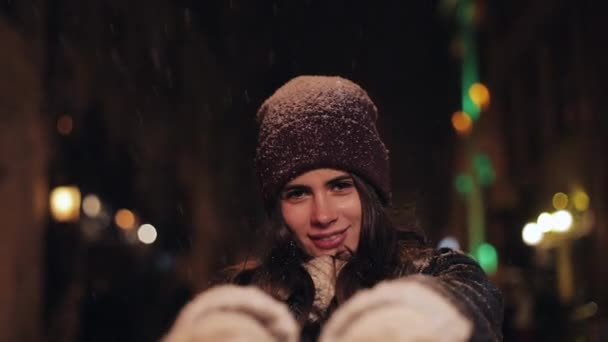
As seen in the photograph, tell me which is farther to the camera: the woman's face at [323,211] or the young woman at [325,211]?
the woman's face at [323,211]

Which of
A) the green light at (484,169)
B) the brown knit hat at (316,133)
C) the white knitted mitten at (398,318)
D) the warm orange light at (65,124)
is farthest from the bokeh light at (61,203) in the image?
the green light at (484,169)

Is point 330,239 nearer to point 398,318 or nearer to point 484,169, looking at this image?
point 398,318

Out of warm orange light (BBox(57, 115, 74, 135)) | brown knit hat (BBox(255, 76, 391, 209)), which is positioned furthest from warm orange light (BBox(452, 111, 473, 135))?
brown knit hat (BBox(255, 76, 391, 209))

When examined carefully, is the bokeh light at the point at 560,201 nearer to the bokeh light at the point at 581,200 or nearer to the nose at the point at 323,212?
the bokeh light at the point at 581,200

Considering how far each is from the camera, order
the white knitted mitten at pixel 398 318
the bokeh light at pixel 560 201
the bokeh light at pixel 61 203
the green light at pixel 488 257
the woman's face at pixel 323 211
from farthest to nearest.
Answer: the green light at pixel 488 257 → the bokeh light at pixel 560 201 → the bokeh light at pixel 61 203 → the woman's face at pixel 323 211 → the white knitted mitten at pixel 398 318

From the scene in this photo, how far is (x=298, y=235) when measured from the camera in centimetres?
268

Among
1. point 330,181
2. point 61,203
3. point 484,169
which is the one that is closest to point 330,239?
point 330,181

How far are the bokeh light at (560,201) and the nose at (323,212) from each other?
60.7ft

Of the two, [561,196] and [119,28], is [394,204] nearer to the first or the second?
[119,28]

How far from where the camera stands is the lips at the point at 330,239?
8.45 ft

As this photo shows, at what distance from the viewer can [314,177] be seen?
2.65m

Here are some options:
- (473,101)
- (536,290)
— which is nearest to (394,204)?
(536,290)

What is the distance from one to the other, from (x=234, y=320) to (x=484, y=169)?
32968mm

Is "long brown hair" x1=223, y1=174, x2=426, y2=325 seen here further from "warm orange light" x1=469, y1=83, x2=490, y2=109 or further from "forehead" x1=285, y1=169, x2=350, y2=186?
"warm orange light" x1=469, y1=83, x2=490, y2=109
